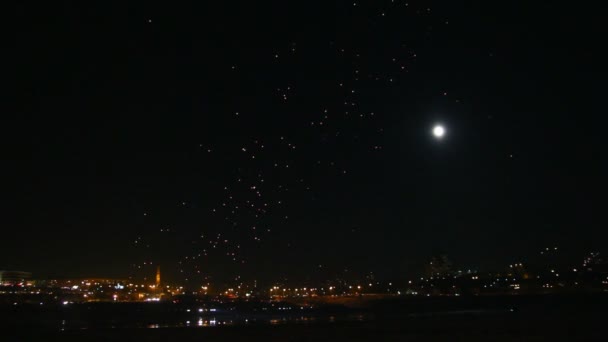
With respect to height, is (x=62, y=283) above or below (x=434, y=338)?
above

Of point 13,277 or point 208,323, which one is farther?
point 13,277

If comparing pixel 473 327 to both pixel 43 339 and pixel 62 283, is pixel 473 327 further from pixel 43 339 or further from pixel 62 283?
pixel 62 283

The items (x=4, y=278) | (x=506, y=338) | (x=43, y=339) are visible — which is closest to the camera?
(x=506, y=338)

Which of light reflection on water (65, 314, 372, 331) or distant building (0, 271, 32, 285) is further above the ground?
distant building (0, 271, 32, 285)

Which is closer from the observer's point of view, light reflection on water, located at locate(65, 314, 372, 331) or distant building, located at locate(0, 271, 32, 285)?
light reflection on water, located at locate(65, 314, 372, 331)

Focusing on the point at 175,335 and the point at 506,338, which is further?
the point at 175,335

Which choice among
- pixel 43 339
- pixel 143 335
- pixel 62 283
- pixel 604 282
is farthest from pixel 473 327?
pixel 62 283

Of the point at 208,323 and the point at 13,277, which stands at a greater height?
the point at 13,277

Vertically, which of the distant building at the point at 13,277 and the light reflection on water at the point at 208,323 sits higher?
the distant building at the point at 13,277
